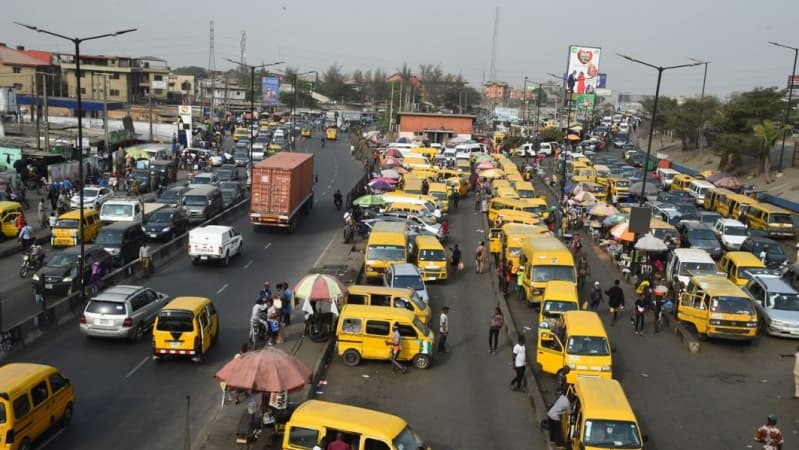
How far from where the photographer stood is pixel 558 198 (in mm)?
52906

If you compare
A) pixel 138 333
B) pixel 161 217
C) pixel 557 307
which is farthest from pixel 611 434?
pixel 161 217

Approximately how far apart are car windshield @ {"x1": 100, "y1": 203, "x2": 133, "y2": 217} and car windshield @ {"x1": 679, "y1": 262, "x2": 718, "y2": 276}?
24352mm

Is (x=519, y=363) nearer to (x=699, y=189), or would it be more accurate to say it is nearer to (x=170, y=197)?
(x=170, y=197)

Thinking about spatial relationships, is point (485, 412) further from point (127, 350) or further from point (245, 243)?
point (245, 243)

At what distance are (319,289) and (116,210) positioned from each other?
18211 mm

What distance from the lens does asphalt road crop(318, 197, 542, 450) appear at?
15.9m

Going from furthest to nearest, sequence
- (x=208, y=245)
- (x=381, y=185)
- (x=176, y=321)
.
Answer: (x=381, y=185)
(x=208, y=245)
(x=176, y=321)

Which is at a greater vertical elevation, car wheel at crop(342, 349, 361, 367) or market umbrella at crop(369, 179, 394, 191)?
market umbrella at crop(369, 179, 394, 191)

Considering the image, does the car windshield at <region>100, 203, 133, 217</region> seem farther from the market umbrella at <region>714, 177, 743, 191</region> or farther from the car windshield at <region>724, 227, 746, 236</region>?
the market umbrella at <region>714, 177, 743, 191</region>

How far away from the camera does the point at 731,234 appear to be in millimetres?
35500

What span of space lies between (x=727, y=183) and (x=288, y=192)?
2910 cm

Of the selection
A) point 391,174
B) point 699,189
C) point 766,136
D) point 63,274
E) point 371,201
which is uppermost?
point 766,136

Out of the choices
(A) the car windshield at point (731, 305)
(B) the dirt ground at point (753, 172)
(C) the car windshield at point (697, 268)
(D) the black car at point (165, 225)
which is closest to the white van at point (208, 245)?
(D) the black car at point (165, 225)

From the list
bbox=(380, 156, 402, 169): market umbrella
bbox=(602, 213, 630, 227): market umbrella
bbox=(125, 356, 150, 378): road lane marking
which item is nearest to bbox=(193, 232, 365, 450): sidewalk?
bbox=(125, 356, 150, 378): road lane marking
